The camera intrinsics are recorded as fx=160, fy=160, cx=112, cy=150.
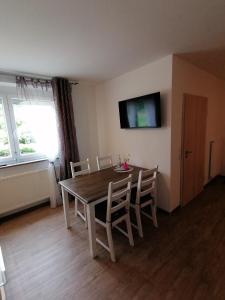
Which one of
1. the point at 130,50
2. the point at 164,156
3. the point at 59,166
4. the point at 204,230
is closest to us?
the point at 130,50

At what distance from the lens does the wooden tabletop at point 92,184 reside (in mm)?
1898

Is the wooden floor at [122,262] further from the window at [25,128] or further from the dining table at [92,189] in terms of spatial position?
the window at [25,128]

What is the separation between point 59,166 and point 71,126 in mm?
837

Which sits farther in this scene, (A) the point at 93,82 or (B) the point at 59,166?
(A) the point at 93,82

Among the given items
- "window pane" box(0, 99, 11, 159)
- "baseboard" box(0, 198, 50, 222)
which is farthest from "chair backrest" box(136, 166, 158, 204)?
"window pane" box(0, 99, 11, 159)

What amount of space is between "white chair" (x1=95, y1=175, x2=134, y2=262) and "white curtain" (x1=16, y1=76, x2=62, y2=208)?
140 centimetres

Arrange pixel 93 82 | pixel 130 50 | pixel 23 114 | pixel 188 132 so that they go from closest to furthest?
pixel 130 50, pixel 188 132, pixel 23 114, pixel 93 82

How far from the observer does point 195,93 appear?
280cm

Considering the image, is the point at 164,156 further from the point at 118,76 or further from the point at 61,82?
the point at 61,82

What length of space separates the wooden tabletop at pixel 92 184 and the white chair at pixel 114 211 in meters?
0.19

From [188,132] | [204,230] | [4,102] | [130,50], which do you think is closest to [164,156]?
[188,132]

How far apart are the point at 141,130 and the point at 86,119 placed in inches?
55.2

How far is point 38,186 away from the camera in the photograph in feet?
9.87

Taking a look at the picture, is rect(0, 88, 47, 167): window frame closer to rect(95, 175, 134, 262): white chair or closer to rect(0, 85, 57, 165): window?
rect(0, 85, 57, 165): window
